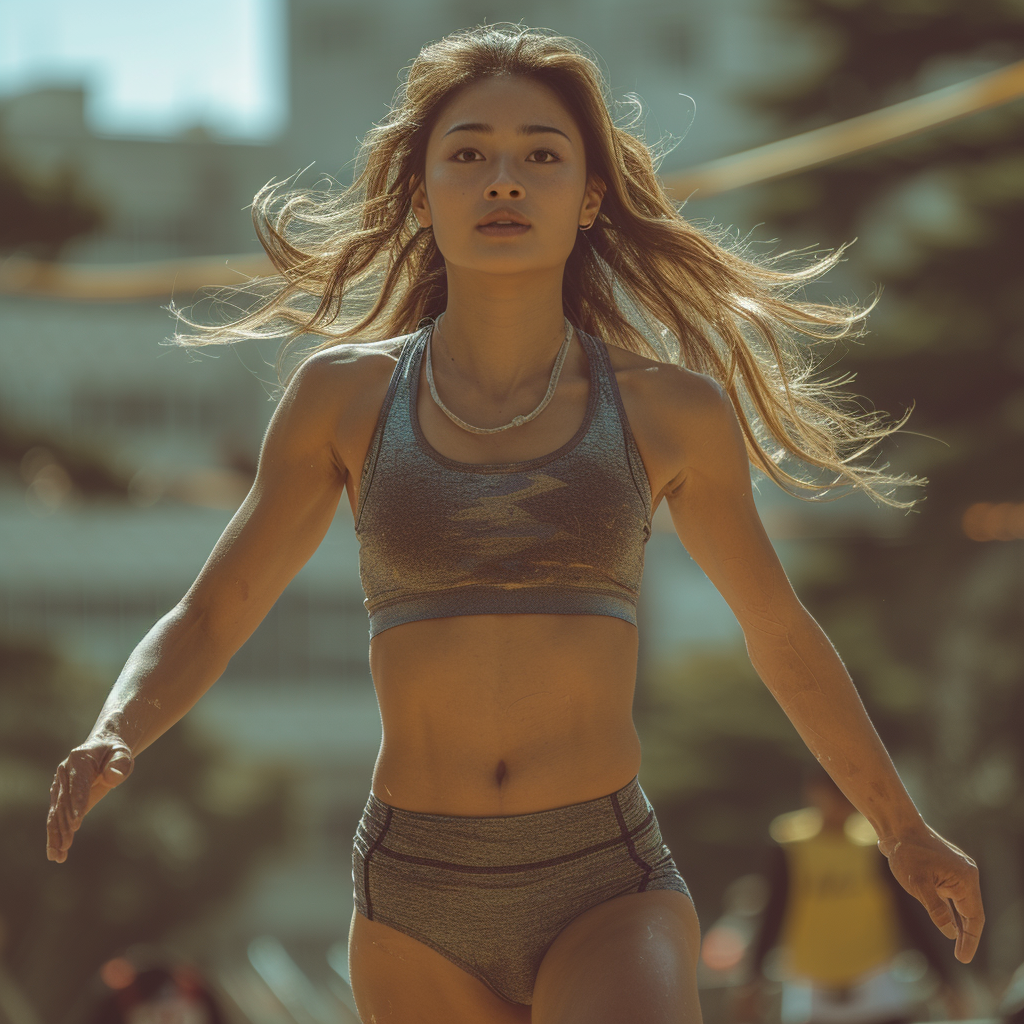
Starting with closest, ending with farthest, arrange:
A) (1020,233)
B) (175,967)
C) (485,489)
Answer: (485,489), (175,967), (1020,233)

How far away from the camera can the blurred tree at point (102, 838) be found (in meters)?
19.0

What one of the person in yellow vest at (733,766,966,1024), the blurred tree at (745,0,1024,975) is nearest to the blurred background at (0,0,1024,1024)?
the blurred tree at (745,0,1024,975)

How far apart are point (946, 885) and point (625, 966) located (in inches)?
18.3

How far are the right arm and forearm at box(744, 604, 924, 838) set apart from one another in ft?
2.08

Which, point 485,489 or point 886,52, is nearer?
point 485,489

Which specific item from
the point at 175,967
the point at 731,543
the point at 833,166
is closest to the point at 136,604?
the point at 833,166

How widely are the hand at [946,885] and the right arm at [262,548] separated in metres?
0.92

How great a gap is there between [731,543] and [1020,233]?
599 inches

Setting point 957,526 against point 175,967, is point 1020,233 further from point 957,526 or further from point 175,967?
point 175,967

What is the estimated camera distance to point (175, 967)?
20.8 ft

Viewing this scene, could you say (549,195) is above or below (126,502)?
above

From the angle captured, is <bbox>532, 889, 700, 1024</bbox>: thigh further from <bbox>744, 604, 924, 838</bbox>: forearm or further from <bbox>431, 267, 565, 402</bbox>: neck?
<bbox>431, 267, 565, 402</bbox>: neck

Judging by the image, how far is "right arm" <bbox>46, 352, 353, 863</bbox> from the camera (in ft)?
8.09

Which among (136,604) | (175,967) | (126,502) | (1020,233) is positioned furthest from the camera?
(136,604)
